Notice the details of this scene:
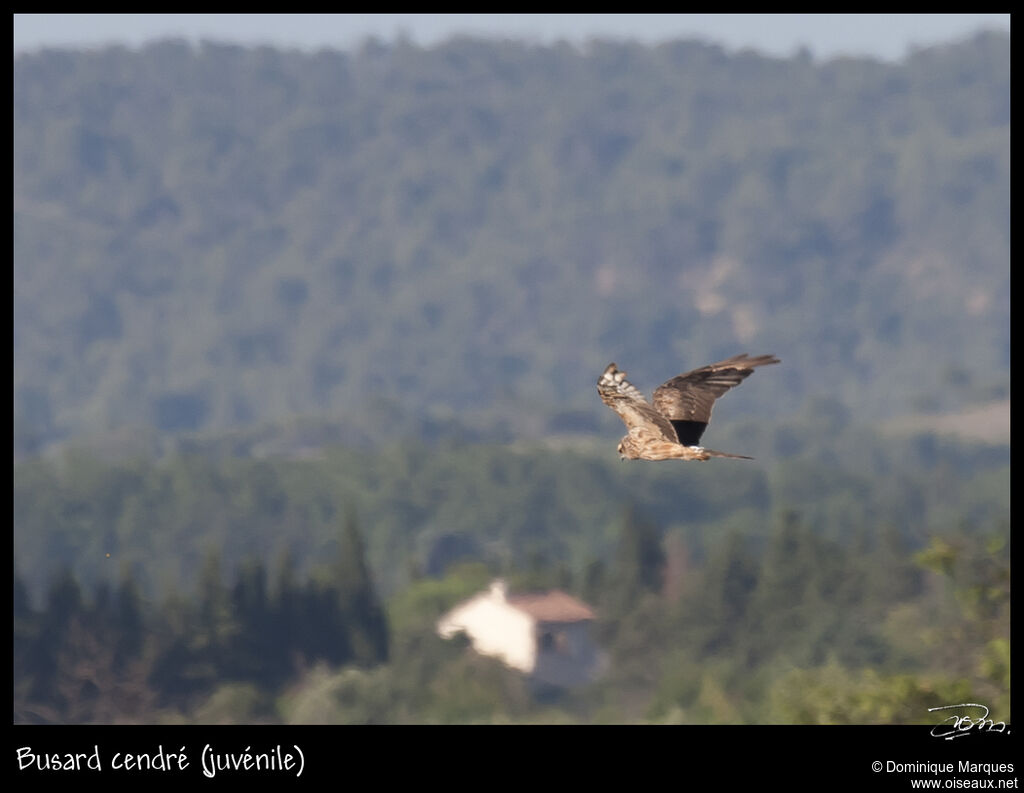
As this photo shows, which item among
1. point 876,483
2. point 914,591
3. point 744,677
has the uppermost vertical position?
point 876,483

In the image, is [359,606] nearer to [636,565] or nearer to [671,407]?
[636,565]

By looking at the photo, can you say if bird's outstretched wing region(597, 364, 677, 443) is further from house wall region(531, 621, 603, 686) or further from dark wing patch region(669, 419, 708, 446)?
house wall region(531, 621, 603, 686)

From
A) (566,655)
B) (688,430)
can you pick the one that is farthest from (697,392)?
(566,655)

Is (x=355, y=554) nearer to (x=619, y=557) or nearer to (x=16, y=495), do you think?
(x=619, y=557)

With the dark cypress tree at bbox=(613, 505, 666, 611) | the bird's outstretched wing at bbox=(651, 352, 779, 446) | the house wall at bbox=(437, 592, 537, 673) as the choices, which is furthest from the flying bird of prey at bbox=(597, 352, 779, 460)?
the dark cypress tree at bbox=(613, 505, 666, 611)

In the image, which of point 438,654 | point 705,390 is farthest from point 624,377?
point 438,654
